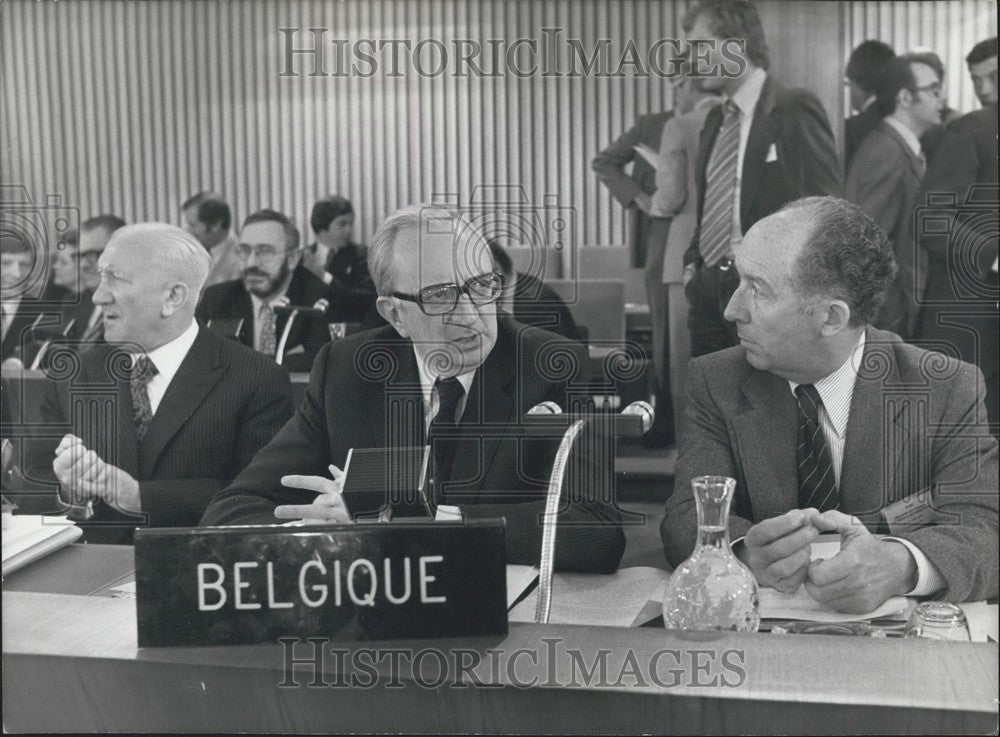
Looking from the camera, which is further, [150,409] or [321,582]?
[150,409]

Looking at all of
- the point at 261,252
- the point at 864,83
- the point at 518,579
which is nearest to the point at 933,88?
the point at 864,83

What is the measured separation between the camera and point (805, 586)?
60.9 inches

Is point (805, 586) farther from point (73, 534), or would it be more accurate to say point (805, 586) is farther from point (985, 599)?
point (73, 534)

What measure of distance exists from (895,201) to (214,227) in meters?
1.11

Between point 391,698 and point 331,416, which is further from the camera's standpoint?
point 331,416

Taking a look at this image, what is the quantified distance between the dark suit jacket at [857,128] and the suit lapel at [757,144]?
0.37ft

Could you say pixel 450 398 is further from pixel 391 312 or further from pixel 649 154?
pixel 649 154

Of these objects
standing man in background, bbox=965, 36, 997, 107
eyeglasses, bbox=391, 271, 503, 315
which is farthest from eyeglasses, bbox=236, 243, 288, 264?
standing man in background, bbox=965, 36, 997, 107

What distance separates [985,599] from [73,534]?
1.44 m

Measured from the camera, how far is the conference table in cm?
121

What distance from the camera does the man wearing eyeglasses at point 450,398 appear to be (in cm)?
175

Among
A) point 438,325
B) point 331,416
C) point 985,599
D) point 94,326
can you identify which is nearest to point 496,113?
point 438,325

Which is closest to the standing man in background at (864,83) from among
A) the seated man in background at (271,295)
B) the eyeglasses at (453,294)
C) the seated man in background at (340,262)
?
the eyeglasses at (453,294)

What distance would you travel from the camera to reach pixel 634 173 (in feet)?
5.74
